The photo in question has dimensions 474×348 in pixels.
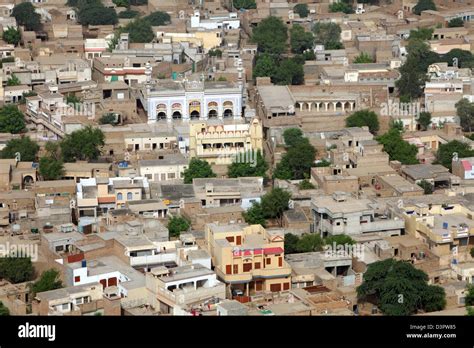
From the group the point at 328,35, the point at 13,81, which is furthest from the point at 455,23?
the point at 13,81

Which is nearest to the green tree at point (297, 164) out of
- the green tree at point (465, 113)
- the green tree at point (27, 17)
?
the green tree at point (465, 113)

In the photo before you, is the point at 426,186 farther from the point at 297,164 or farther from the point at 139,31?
the point at 139,31

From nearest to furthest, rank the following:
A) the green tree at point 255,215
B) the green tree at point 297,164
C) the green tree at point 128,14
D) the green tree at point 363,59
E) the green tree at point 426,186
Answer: the green tree at point 255,215 < the green tree at point 426,186 < the green tree at point 297,164 < the green tree at point 363,59 < the green tree at point 128,14

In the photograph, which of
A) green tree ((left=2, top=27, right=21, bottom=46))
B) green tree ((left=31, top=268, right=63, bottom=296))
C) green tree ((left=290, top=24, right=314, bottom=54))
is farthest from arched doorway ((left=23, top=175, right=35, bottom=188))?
green tree ((left=290, top=24, right=314, bottom=54))

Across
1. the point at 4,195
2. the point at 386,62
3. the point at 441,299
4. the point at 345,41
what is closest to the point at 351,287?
the point at 441,299

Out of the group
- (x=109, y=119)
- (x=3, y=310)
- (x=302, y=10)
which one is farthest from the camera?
(x=302, y=10)

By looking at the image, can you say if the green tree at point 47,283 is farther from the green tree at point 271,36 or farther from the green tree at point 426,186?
the green tree at point 271,36
